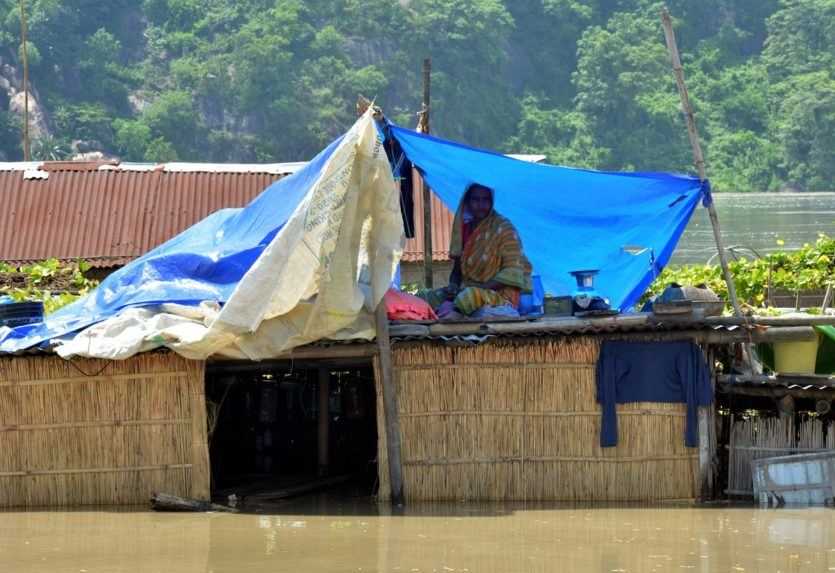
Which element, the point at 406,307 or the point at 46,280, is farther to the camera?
the point at 46,280

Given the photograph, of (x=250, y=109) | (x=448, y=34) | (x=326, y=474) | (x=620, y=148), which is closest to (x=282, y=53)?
(x=250, y=109)

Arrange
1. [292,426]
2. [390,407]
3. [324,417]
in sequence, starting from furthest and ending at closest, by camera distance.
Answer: [292,426] → [324,417] → [390,407]

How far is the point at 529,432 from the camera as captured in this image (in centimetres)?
982

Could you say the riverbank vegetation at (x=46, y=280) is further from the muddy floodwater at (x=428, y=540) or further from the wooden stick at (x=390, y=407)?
the wooden stick at (x=390, y=407)

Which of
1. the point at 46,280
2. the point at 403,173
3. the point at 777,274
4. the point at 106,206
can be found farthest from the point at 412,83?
the point at 403,173

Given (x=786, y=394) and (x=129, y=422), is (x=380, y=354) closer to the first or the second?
(x=129, y=422)

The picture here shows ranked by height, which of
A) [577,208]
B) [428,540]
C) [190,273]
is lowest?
[428,540]

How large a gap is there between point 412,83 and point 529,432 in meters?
54.1

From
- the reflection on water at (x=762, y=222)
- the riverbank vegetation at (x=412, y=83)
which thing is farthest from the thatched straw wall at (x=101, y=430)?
the riverbank vegetation at (x=412, y=83)

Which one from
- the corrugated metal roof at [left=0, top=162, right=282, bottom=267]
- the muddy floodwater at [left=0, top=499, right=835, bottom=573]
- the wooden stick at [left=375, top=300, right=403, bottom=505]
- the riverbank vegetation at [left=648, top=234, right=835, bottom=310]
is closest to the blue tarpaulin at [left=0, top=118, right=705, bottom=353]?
the wooden stick at [left=375, top=300, right=403, bottom=505]

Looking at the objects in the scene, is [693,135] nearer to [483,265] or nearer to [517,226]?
[517,226]

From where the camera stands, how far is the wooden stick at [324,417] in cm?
1099

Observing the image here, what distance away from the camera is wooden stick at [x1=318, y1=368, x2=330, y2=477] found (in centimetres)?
1099

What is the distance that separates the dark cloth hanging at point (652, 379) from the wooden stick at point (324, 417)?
84.0 inches
